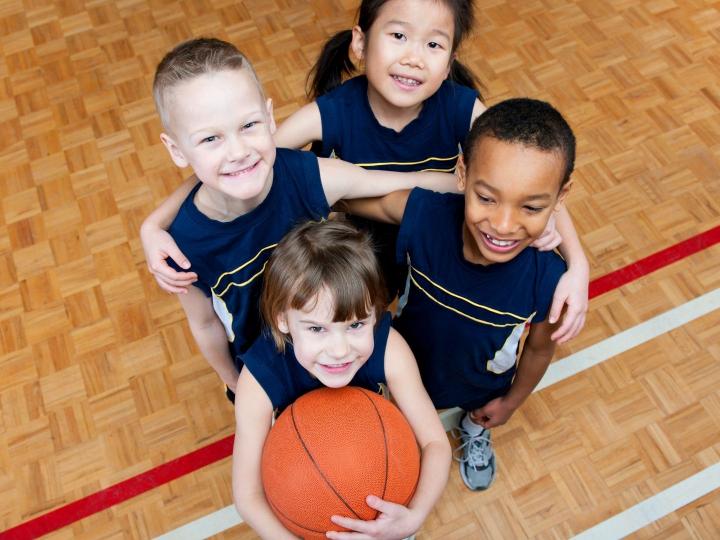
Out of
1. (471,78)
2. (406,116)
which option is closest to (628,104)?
(471,78)

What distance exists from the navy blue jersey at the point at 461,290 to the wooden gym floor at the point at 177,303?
0.74 m

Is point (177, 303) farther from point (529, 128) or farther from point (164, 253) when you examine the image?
point (529, 128)

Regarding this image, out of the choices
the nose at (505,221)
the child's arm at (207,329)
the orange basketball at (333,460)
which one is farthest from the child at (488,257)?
the child's arm at (207,329)

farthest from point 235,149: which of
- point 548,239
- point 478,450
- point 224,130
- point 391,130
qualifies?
point 478,450

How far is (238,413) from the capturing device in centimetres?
165

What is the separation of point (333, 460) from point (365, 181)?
0.69 meters

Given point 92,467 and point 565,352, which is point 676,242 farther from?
point 92,467

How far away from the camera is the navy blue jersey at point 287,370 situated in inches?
65.0

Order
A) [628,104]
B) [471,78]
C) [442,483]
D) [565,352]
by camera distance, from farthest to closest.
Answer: [628,104] < [565,352] < [471,78] < [442,483]

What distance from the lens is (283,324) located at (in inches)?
63.1

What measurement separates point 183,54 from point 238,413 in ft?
2.72

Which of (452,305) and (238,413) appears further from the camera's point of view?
(452,305)

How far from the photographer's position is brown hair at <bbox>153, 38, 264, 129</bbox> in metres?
1.48

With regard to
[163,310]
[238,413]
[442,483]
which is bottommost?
[163,310]
